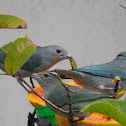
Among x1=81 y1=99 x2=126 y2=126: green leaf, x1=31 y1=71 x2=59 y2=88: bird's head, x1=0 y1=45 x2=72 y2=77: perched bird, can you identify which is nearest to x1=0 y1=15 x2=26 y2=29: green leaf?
x1=81 y1=99 x2=126 y2=126: green leaf

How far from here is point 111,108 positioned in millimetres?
346

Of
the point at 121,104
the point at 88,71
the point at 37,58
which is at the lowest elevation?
the point at 37,58

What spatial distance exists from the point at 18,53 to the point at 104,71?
47cm

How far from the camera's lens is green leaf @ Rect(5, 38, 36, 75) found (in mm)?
433

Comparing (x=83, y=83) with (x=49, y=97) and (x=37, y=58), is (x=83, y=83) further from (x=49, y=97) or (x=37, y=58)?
(x=37, y=58)

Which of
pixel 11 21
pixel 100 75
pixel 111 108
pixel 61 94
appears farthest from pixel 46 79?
pixel 111 108

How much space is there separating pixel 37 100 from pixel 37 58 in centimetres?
42

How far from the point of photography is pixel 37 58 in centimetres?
122

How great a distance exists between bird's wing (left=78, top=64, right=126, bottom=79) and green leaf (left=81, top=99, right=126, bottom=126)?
45cm

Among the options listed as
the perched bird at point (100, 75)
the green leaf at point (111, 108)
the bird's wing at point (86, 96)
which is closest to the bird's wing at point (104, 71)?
the perched bird at point (100, 75)

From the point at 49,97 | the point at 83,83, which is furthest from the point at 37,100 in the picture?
the point at 83,83

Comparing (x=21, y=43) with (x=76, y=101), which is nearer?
(x=21, y=43)

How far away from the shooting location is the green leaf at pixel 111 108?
0.34 meters

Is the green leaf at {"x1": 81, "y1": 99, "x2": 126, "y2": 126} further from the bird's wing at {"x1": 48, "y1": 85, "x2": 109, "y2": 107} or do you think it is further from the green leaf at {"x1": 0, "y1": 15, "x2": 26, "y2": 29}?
the bird's wing at {"x1": 48, "y1": 85, "x2": 109, "y2": 107}
